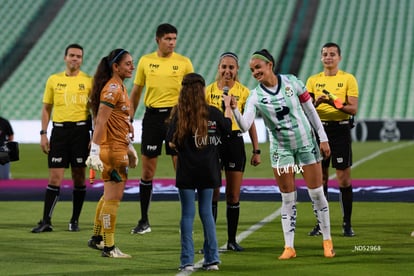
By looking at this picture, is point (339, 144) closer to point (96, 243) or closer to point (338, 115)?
point (338, 115)

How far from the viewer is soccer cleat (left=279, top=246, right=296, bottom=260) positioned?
9402 mm

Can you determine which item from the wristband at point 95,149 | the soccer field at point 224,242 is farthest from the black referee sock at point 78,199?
the wristband at point 95,149

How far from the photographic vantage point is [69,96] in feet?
39.7

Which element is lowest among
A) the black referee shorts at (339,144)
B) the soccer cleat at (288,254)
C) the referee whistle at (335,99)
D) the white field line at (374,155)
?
the soccer cleat at (288,254)

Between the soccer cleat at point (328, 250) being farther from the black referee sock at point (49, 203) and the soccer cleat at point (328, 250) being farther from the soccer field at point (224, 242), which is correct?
the black referee sock at point (49, 203)

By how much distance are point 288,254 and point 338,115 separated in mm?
2688

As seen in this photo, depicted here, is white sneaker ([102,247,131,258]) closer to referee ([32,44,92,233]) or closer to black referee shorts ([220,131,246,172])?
black referee shorts ([220,131,246,172])

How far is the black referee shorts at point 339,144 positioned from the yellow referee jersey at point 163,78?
190 centimetres

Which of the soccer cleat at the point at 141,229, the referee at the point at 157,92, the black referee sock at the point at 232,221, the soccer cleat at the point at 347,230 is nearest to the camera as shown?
the black referee sock at the point at 232,221

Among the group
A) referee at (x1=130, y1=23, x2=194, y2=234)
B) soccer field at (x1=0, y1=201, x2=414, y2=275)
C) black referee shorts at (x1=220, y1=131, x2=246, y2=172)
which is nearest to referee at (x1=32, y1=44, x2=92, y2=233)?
soccer field at (x1=0, y1=201, x2=414, y2=275)

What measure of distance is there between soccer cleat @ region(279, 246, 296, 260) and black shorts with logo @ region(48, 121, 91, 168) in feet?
11.7

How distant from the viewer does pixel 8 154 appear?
36.2 feet

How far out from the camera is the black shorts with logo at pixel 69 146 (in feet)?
39.6

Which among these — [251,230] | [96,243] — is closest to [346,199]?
[251,230]
